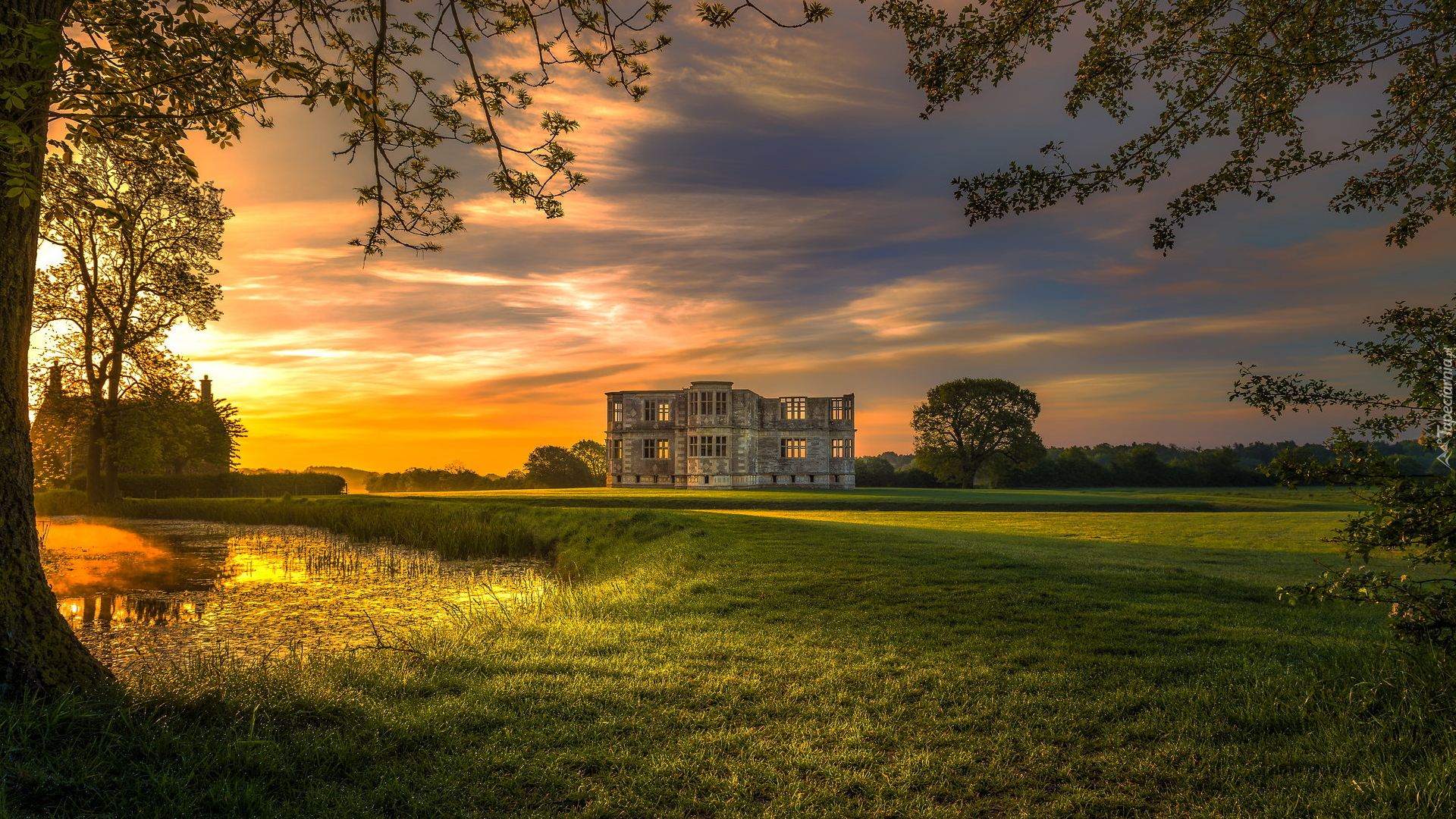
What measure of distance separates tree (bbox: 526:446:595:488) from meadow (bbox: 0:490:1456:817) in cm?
5455

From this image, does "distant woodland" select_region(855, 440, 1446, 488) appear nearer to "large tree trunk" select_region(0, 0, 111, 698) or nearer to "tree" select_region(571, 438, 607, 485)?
"tree" select_region(571, 438, 607, 485)

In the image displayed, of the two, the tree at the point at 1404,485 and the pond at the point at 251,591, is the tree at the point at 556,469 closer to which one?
the pond at the point at 251,591

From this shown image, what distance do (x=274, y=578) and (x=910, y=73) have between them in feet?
49.6

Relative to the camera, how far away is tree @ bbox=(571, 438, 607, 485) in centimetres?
7331

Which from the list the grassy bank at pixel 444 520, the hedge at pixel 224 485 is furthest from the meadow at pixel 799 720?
the hedge at pixel 224 485

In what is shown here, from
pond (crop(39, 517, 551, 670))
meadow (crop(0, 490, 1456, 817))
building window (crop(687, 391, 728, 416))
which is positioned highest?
building window (crop(687, 391, 728, 416))

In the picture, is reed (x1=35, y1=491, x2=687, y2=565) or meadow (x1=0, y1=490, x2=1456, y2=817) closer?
meadow (x1=0, y1=490, x2=1456, y2=817)

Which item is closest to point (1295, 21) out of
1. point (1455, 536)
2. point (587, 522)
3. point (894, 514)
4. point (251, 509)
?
point (1455, 536)

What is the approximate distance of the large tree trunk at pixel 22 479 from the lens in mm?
4656

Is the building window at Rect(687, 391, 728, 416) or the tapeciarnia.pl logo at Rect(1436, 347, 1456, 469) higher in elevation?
the building window at Rect(687, 391, 728, 416)

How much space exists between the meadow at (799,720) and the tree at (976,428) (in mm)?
51957

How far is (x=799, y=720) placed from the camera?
5023 mm

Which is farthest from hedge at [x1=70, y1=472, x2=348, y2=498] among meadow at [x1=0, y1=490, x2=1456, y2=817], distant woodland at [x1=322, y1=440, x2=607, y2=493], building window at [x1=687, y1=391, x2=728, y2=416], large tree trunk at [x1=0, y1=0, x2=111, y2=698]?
meadow at [x1=0, y1=490, x2=1456, y2=817]

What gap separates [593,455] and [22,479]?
71414 mm
